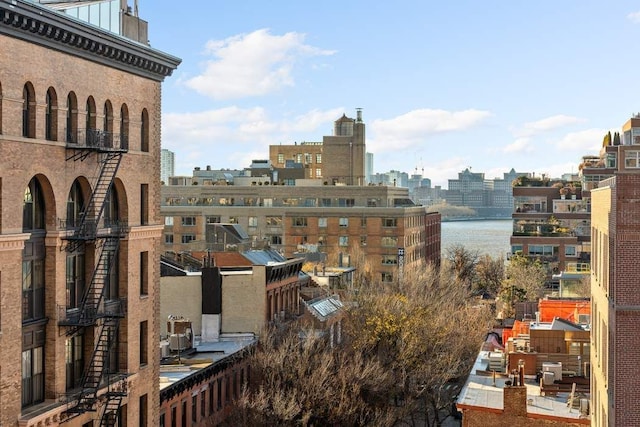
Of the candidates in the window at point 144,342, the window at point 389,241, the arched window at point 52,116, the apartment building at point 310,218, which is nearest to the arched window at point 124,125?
the arched window at point 52,116

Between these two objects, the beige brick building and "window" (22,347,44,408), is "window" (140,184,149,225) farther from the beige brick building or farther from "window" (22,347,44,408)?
"window" (22,347,44,408)

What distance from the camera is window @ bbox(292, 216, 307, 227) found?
14188 centimetres

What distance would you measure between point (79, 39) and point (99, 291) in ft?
31.1

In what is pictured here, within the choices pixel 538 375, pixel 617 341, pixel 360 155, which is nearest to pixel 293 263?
pixel 538 375

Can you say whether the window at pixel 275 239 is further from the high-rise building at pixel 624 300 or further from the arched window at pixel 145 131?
the high-rise building at pixel 624 300

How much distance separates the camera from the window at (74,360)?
37.6 metres

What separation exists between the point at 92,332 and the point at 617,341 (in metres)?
19.4

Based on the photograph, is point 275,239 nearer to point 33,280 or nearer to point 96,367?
point 96,367

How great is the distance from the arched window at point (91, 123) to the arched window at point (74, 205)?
5.35 feet

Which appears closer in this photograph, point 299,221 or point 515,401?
point 515,401

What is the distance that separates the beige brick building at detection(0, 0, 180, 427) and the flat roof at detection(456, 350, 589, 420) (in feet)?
44.8

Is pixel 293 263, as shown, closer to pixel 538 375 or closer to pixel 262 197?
pixel 538 375

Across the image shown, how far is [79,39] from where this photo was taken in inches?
1439

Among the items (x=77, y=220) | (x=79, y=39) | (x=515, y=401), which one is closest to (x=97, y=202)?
(x=77, y=220)
